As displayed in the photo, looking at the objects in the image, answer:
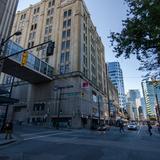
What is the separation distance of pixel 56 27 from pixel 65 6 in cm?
1053

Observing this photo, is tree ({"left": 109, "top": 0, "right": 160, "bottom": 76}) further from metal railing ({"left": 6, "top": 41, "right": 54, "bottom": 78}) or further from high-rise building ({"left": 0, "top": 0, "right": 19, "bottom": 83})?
metal railing ({"left": 6, "top": 41, "right": 54, "bottom": 78})

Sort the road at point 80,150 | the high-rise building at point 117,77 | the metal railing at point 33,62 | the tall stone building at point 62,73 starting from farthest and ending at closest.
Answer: the high-rise building at point 117,77
the tall stone building at point 62,73
the metal railing at point 33,62
the road at point 80,150

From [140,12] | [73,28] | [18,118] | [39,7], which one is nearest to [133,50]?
[140,12]

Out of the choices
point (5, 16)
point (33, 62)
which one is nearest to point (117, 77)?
point (33, 62)

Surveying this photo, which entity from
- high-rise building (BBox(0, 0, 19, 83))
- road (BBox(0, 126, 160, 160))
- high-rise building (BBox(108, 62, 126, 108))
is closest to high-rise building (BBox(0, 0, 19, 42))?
high-rise building (BBox(0, 0, 19, 83))

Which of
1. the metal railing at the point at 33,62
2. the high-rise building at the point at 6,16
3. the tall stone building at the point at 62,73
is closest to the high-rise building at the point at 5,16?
the high-rise building at the point at 6,16

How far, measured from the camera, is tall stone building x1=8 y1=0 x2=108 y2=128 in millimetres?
49625

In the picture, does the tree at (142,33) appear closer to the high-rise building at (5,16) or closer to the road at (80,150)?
the road at (80,150)

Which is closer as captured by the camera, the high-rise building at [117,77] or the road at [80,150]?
the road at [80,150]

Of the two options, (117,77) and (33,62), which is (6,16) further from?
(117,77)

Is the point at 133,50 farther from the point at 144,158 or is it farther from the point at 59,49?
the point at 59,49

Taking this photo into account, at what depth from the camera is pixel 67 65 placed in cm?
5503

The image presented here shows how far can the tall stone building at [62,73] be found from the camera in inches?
1954

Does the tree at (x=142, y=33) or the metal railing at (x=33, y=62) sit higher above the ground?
the metal railing at (x=33, y=62)
